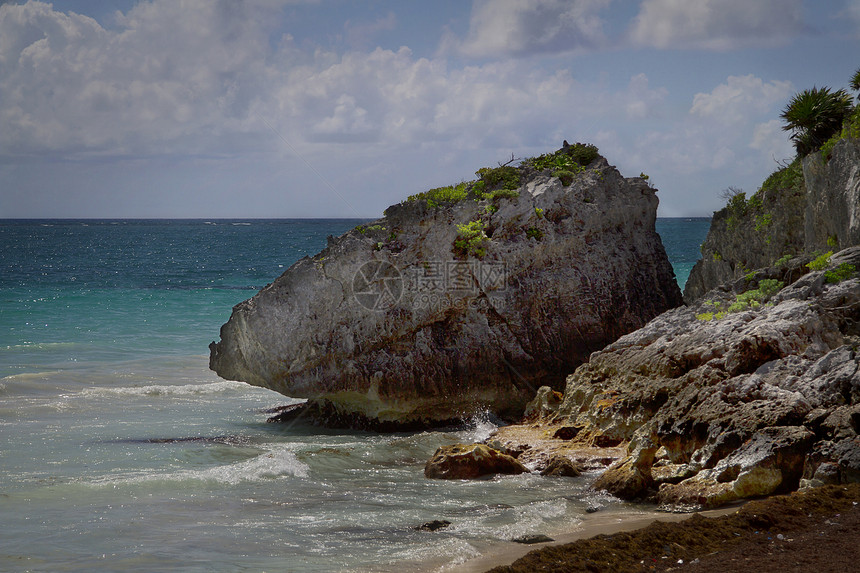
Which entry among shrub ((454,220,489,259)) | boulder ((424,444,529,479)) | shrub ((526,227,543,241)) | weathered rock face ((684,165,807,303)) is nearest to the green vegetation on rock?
weathered rock face ((684,165,807,303))

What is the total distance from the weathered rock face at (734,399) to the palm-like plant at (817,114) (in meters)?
4.01

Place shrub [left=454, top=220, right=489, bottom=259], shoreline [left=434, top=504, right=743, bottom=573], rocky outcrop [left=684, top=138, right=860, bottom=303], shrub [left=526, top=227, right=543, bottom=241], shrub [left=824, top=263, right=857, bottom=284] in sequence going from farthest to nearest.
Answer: shrub [left=526, top=227, right=543, bottom=241] < shrub [left=454, top=220, right=489, bottom=259] < rocky outcrop [left=684, top=138, right=860, bottom=303] < shrub [left=824, top=263, right=857, bottom=284] < shoreline [left=434, top=504, right=743, bottom=573]

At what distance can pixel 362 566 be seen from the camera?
7570 mm

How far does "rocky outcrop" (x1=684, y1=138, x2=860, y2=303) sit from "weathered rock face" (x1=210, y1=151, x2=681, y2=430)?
222cm

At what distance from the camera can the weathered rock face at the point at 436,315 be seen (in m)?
14.7

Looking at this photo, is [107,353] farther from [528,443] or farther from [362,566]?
[362,566]

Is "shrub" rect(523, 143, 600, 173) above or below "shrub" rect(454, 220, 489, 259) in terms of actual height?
above

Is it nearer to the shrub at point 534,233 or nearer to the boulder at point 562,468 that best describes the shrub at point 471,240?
the shrub at point 534,233

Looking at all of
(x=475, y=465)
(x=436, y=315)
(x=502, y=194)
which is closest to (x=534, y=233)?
(x=502, y=194)

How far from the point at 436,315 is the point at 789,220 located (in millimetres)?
7082

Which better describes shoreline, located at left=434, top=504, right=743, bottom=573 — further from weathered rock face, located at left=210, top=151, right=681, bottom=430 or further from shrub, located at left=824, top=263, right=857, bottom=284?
weathered rock face, located at left=210, top=151, right=681, bottom=430

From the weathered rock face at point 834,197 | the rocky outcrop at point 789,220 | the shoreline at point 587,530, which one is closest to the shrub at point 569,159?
the rocky outcrop at point 789,220

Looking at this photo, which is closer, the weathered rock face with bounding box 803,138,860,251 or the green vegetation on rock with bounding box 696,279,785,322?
the green vegetation on rock with bounding box 696,279,785,322

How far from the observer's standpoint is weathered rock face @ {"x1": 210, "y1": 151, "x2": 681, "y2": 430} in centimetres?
1470
